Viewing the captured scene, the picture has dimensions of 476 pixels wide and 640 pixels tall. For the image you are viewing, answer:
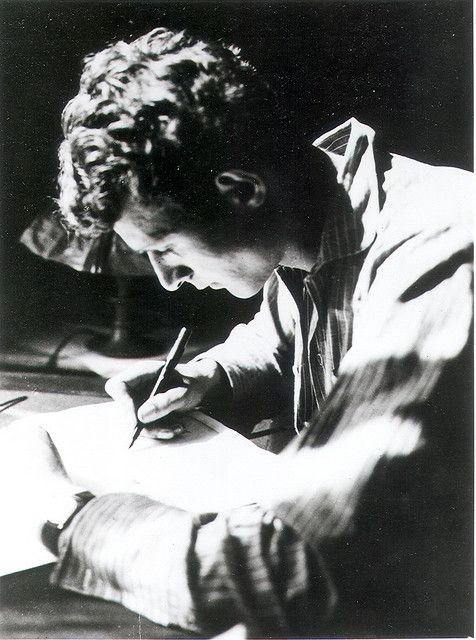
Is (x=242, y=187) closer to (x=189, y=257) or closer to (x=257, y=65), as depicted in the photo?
(x=189, y=257)

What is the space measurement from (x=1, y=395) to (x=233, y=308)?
819 mm

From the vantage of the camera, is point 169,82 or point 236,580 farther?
point 169,82

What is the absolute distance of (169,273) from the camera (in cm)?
232

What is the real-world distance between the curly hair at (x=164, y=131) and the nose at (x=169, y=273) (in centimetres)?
14

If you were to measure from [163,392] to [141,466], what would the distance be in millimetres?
244

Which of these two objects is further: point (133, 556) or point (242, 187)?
point (242, 187)

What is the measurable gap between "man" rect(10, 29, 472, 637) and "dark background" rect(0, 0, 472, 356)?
0.20ft

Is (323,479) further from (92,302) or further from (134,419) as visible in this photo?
(92,302)

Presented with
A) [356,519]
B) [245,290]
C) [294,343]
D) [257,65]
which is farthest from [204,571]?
[257,65]

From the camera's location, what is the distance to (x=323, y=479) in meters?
2.11

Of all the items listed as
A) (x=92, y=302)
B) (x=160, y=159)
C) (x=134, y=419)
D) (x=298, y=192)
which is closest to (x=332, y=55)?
(x=298, y=192)

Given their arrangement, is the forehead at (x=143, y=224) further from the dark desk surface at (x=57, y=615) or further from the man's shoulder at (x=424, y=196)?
the dark desk surface at (x=57, y=615)

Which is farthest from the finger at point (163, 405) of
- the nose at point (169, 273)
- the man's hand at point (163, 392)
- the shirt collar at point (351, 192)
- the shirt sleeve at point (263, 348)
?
the shirt collar at point (351, 192)

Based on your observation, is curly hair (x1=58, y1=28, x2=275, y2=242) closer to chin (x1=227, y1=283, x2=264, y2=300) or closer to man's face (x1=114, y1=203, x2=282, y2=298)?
man's face (x1=114, y1=203, x2=282, y2=298)
